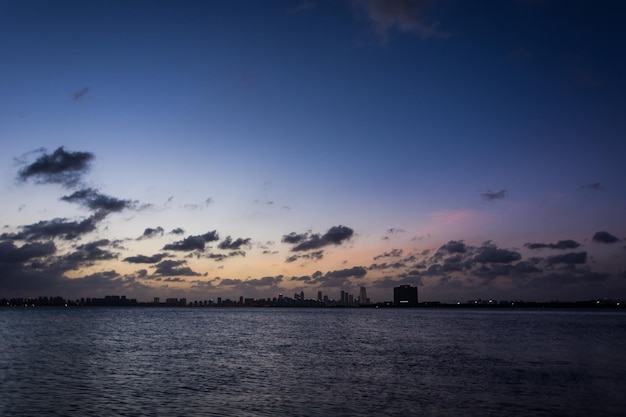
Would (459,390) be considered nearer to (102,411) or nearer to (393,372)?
(393,372)

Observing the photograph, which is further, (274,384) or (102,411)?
(274,384)

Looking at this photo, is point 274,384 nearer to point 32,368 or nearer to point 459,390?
point 459,390

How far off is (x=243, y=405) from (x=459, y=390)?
1876cm

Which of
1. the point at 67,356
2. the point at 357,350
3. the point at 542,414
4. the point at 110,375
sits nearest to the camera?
the point at 542,414

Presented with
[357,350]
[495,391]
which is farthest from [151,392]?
[357,350]

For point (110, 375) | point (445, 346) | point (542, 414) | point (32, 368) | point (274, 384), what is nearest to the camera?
point (542, 414)

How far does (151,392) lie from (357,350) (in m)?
42.7

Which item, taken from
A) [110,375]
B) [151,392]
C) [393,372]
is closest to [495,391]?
[393,372]

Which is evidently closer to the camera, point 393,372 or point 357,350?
point 393,372

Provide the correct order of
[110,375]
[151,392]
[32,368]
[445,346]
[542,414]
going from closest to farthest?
1. [542,414]
2. [151,392]
3. [110,375]
4. [32,368]
5. [445,346]

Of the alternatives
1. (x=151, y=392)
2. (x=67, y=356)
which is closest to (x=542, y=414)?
(x=151, y=392)

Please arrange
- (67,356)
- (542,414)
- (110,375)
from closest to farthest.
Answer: (542,414), (110,375), (67,356)

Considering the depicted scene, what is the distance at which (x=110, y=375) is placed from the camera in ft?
167

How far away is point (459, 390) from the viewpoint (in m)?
43.4
